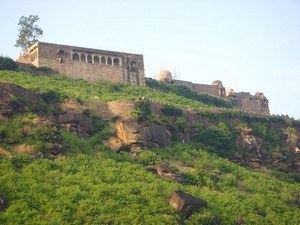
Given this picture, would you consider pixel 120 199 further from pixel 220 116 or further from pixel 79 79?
pixel 79 79

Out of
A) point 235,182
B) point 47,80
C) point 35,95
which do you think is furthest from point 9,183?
point 47,80

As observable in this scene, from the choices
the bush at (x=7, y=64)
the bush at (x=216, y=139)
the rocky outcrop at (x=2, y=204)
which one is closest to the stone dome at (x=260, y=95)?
the bush at (x=216, y=139)

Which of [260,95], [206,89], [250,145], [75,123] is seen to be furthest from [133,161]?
[260,95]

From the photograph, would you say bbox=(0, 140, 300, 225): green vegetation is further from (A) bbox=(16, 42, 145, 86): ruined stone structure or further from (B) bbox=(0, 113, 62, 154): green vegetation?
(A) bbox=(16, 42, 145, 86): ruined stone structure

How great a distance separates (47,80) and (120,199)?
23.2 metres

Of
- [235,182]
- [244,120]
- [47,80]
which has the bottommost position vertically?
[235,182]

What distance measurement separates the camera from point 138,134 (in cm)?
3625

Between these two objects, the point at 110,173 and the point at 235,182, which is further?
the point at 235,182

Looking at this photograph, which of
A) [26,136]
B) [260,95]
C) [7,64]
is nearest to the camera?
[26,136]

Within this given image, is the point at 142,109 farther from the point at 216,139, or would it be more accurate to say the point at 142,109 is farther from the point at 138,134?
the point at 216,139

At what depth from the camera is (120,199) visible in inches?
1072

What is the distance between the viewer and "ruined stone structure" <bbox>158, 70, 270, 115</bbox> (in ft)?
209

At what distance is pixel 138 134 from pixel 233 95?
3229 cm

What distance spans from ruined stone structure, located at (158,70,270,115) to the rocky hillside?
14.8m
